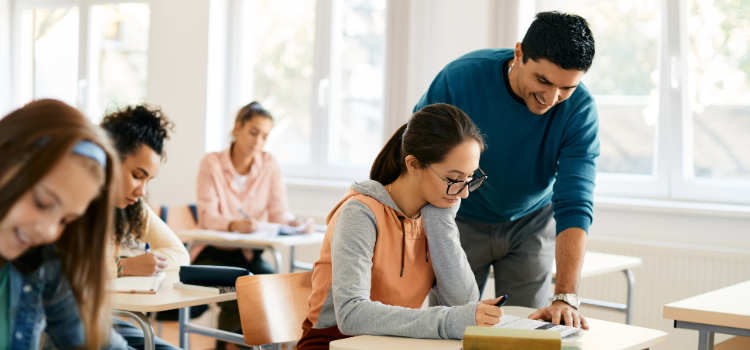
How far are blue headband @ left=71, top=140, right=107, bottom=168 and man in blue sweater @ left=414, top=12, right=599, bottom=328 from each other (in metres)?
1.09

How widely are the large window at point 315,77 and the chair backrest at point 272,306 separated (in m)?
2.64

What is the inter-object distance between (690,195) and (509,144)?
6.55 ft

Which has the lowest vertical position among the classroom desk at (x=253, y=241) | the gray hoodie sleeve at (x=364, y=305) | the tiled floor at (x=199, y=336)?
the tiled floor at (x=199, y=336)

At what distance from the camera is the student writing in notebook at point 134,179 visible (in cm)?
192

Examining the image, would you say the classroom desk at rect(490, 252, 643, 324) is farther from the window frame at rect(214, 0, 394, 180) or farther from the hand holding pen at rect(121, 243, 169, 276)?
the window frame at rect(214, 0, 394, 180)

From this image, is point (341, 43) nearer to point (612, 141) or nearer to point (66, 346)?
point (612, 141)

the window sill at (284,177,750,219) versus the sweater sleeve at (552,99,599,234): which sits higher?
the sweater sleeve at (552,99,599,234)

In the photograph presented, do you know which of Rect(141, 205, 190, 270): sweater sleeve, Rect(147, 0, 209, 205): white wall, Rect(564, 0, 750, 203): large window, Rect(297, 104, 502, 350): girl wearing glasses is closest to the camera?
Rect(297, 104, 502, 350): girl wearing glasses

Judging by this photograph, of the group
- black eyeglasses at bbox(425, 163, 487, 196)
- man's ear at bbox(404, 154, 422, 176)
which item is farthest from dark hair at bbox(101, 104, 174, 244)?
black eyeglasses at bbox(425, 163, 487, 196)

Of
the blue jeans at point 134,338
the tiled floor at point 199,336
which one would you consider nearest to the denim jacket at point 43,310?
the blue jeans at point 134,338

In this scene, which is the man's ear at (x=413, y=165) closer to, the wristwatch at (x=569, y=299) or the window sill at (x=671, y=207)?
the wristwatch at (x=569, y=299)

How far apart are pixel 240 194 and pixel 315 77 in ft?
3.96

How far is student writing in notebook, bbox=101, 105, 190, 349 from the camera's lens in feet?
6.28

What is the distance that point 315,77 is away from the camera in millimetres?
4492
